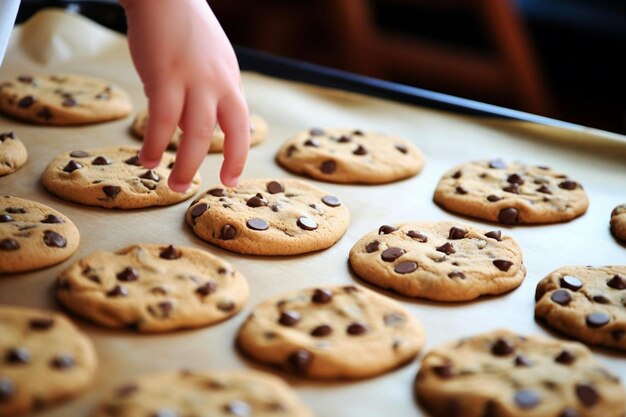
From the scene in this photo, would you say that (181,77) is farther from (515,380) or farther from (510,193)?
(510,193)

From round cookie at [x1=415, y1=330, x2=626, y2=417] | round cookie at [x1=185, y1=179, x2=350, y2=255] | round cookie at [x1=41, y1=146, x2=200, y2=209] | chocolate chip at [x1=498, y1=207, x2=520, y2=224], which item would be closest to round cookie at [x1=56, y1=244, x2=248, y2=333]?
round cookie at [x1=185, y1=179, x2=350, y2=255]

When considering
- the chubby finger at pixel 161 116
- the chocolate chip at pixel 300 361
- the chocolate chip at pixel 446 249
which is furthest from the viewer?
the chocolate chip at pixel 446 249

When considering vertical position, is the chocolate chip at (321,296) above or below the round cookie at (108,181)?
above

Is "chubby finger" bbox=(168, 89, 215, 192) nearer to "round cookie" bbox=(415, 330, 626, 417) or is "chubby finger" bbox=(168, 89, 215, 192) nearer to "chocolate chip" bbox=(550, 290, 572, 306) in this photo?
"round cookie" bbox=(415, 330, 626, 417)

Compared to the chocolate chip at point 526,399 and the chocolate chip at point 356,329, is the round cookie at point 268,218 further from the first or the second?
the chocolate chip at point 526,399

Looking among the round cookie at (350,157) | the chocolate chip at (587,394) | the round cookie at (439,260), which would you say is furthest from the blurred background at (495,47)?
the chocolate chip at (587,394)

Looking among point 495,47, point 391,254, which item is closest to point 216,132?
point 391,254

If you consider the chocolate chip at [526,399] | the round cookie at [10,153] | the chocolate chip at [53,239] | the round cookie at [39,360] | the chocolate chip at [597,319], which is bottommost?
the round cookie at [10,153]
